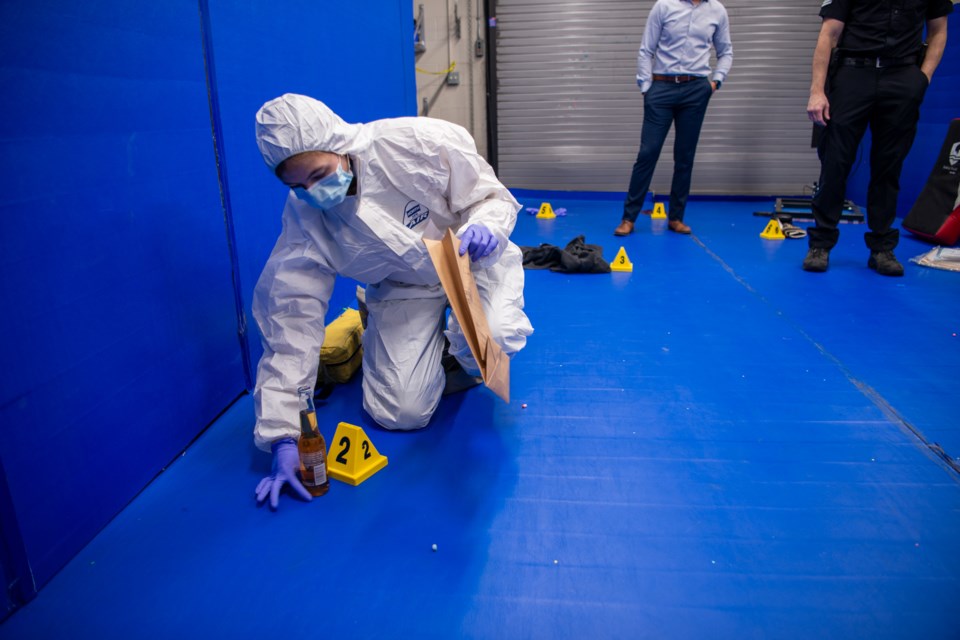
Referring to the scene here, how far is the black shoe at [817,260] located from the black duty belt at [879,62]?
1.08 meters

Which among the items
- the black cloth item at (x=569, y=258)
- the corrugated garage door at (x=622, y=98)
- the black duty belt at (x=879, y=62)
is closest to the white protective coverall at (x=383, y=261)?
the black cloth item at (x=569, y=258)

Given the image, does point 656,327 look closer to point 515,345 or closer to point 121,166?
point 515,345

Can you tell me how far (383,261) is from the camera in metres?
2.05

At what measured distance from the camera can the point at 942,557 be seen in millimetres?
1484

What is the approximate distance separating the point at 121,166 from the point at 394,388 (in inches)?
40.9

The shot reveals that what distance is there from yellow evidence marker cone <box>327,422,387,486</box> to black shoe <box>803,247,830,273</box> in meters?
3.22

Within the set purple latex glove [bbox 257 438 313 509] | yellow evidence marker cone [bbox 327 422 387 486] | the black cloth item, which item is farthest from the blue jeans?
purple latex glove [bbox 257 438 313 509]

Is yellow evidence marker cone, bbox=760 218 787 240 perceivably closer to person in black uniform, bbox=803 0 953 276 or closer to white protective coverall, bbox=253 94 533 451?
person in black uniform, bbox=803 0 953 276

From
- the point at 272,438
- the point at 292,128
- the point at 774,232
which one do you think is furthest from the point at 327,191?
the point at 774,232

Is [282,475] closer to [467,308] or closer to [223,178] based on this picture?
[467,308]

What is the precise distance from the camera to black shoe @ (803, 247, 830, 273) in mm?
3865

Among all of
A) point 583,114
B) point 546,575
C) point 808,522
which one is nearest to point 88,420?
point 546,575

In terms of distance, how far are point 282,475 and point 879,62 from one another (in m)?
3.63

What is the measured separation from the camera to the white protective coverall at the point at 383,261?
181cm
